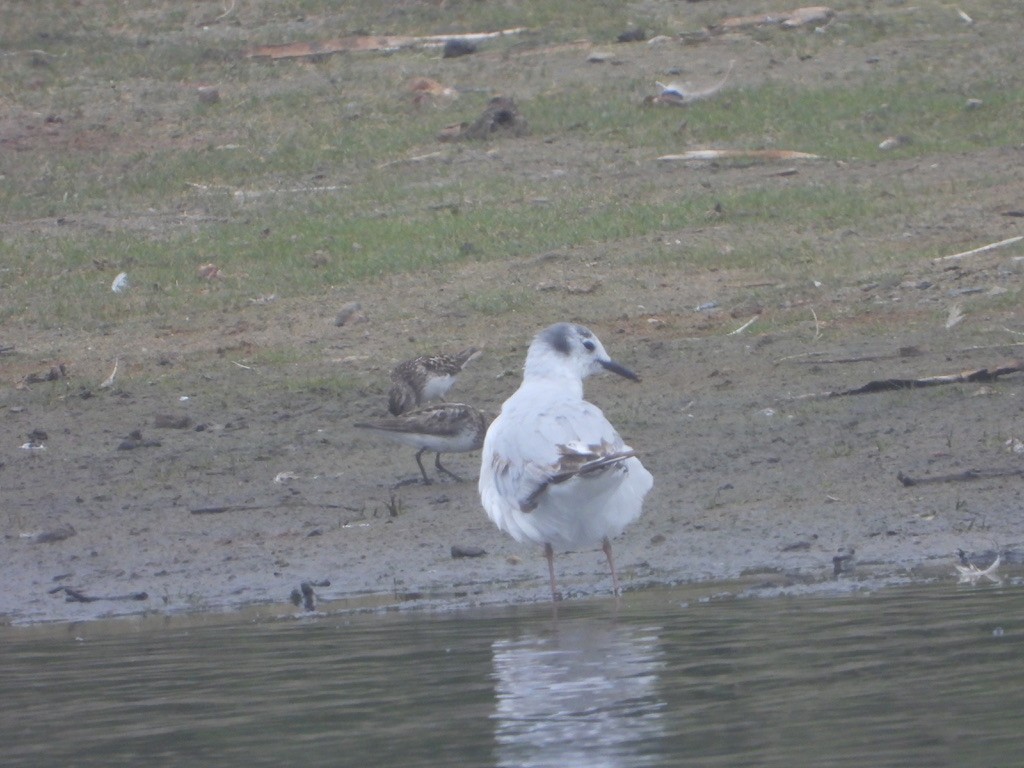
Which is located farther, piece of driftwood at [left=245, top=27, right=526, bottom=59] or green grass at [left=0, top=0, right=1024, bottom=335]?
piece of driftwood at [left=245, top=27, right=526, bottom=59]

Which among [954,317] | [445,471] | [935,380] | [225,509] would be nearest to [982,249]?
[954,317]

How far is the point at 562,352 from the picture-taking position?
8.11 m

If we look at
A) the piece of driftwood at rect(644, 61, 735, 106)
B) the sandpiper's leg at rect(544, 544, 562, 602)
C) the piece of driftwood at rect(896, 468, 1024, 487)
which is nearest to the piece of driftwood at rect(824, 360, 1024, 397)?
the piece of driftwood at rect(896, 468, 1024, 487)

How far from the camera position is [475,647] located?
643 cm

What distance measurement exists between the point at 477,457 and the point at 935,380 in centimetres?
258

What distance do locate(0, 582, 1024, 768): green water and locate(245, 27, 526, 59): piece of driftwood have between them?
16.3 m

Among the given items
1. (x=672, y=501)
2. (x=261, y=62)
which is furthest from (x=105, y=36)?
(x=672, y=501)

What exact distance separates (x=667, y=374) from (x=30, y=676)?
5.36m

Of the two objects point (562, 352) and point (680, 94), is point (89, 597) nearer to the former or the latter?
point (562, 352)

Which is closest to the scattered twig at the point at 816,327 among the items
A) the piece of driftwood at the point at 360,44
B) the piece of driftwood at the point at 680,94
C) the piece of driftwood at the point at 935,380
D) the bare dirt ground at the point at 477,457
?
the bare dirt ground at the point at 477,457

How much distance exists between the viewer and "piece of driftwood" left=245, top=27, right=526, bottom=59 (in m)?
22.9

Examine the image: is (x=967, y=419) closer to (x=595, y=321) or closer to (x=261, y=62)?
(x=595, y=321)

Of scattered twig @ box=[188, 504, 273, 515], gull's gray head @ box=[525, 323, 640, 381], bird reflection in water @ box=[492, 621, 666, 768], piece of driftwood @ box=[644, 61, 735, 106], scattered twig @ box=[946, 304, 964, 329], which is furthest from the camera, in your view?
piece of driftwood @ box=[644, 61, 735, 106]

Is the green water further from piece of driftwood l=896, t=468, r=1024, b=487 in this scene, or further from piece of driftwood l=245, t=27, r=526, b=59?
piece of driftwood l=245, t=27, r=526, b=59
